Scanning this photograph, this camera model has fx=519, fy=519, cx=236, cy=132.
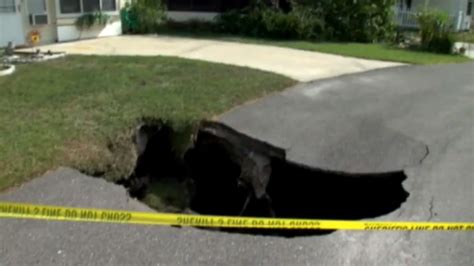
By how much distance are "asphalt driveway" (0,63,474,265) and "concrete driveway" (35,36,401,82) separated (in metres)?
2.53

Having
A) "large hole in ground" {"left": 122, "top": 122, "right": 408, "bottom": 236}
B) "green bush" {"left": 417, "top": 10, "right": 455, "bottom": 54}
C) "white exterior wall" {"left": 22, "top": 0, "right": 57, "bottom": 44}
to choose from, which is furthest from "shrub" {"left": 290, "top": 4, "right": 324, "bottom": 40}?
"large hole in ground" {"left": 122, "top": 122, "right": 408, "bottom": 236}

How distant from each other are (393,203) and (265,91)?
385 cm

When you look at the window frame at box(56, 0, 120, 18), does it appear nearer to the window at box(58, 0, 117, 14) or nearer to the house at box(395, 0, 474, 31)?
the window at box(58, 0, 117, 14)

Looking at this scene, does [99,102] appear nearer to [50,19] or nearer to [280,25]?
[50,19]

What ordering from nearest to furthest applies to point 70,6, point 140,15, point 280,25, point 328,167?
point 328,167 < point 70,6 < point 140,15 < point 280,25

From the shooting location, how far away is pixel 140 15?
1636 cm

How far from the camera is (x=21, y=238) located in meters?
3.70

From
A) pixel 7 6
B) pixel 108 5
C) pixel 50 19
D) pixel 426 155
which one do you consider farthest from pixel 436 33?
pixel 7 6

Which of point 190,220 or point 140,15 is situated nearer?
point 190,220

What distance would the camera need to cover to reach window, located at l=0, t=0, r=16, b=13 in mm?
12047

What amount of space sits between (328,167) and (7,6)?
993 cm

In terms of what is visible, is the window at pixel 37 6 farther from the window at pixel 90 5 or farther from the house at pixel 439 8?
the house at pixel 439 8

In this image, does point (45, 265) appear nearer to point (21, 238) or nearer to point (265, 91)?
point (21, 238)

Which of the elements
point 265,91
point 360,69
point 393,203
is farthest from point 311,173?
point 360,69
